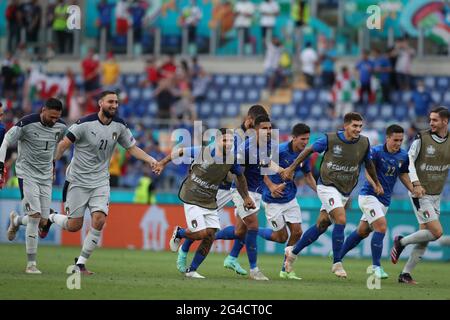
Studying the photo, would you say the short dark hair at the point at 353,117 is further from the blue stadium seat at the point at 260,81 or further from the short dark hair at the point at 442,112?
the blue stadium seat at the point at 260,81

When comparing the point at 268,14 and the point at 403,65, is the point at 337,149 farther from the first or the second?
the point at 268,14

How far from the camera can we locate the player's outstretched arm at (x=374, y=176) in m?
18.6

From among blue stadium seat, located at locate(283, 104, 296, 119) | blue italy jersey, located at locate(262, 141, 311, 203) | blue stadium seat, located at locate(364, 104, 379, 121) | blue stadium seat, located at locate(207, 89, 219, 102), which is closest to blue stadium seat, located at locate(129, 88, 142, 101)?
blue stadium seat, located at locate(207, 89, 219, 102)

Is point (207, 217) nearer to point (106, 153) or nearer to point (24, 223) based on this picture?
point (106, 153)

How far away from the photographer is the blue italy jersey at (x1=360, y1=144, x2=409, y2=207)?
62.5 ft

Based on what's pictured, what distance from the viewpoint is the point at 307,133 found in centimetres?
1928

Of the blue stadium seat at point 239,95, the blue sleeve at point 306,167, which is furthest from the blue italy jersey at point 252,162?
the blue stadium seat at point 239,95

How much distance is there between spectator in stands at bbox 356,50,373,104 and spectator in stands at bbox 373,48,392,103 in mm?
209

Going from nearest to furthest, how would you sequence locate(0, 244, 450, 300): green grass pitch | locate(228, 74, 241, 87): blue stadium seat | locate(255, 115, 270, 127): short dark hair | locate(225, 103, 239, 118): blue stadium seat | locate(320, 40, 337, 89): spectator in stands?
locate(0, 244, 450, 300): green grass pitch < locate(255, 115, 270, 127): short dark hair < locate(320, 40, 337, 89): spectator in stands < locate(225, 103, 239, 118): blue stadium seat < locate(228, 74, 241, 87): blue stadium seat

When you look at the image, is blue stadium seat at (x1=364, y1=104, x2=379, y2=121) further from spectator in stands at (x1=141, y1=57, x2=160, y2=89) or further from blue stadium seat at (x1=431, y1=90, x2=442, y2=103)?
spectator in stands at (x1=141, y1=57, x2=160, y2=89)

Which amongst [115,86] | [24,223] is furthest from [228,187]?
[115,86]

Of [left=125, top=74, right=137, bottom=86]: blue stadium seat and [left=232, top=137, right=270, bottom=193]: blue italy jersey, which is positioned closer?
[left=232, top=137, right=270, bottom=193]: blue italy jersey

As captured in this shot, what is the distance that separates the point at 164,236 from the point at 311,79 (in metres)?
8.96

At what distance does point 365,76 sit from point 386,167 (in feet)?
46.3
